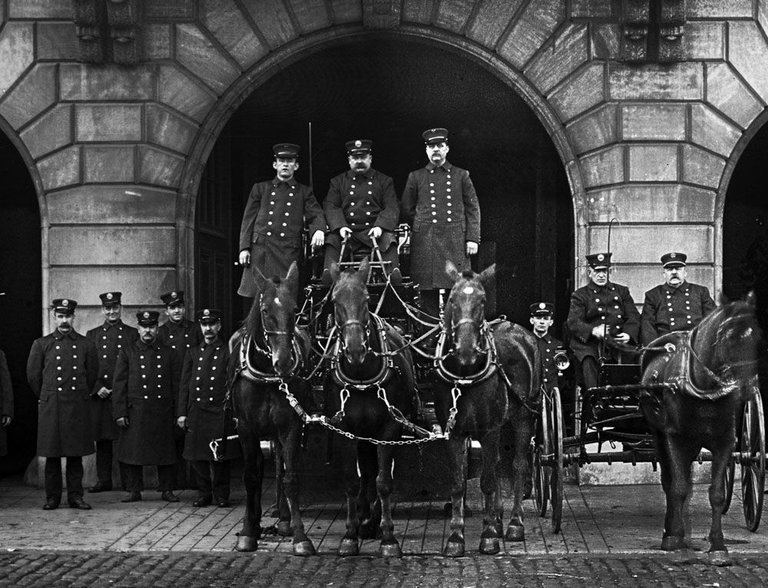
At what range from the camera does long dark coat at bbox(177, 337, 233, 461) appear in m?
13.7

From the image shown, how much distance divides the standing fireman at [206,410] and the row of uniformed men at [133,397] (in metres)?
0.01

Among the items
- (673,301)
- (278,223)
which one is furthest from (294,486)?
(673,301)

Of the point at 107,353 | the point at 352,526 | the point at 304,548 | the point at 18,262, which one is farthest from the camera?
the point at 18,262

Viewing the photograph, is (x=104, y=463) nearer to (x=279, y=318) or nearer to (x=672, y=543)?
(x=279, y=318)

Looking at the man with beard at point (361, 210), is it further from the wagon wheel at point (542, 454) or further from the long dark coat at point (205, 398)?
the wagon wheel at point (542, 454)

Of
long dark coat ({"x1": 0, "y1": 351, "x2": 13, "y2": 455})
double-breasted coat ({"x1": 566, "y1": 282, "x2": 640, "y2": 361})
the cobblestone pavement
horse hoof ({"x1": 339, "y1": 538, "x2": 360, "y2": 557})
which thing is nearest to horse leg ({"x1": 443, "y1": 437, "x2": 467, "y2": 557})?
the cobblestone pavement

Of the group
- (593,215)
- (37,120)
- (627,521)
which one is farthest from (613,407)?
(37,120)

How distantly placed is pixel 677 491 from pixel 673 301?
3.49m

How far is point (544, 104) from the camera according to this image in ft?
51.3

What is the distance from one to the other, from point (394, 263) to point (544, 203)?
6469 mm

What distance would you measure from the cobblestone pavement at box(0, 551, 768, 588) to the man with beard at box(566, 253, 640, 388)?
2992 mm

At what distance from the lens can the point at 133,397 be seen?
14.3 m

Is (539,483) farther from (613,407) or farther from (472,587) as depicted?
(472,587)

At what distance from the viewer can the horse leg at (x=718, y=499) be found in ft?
33.3
